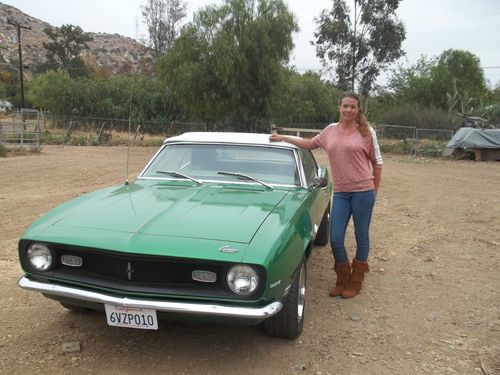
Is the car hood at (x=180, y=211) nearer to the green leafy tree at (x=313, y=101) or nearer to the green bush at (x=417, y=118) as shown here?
the green bush at (x=417, y=118)

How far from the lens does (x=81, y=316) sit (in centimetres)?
391

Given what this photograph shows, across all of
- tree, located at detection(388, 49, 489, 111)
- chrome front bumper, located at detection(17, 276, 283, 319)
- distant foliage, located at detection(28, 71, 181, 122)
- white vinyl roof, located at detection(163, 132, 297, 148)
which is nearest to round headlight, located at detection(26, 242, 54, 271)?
chrome front bumper, located at detection(17, 276, 283, 319)

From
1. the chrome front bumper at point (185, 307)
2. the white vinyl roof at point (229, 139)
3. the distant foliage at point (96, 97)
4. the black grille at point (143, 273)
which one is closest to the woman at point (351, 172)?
the white vinyl roof at point (229, 139)

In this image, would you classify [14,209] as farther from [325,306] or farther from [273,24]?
[273,24]

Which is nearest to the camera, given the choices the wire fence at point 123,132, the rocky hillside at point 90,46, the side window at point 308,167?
the side window at point 308,167

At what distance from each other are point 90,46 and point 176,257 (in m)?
141

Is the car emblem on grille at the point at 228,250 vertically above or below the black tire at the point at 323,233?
above

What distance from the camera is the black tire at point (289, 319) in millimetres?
3412

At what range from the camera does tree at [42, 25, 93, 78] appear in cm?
7612

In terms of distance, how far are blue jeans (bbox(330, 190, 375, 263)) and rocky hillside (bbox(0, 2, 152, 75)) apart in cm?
10616

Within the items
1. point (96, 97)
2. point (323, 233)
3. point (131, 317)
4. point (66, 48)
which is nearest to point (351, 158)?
point (323, 233)

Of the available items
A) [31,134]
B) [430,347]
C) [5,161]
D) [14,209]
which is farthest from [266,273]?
[31,134]

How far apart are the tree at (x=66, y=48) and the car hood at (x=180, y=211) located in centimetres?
7746

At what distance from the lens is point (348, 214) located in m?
4.47
